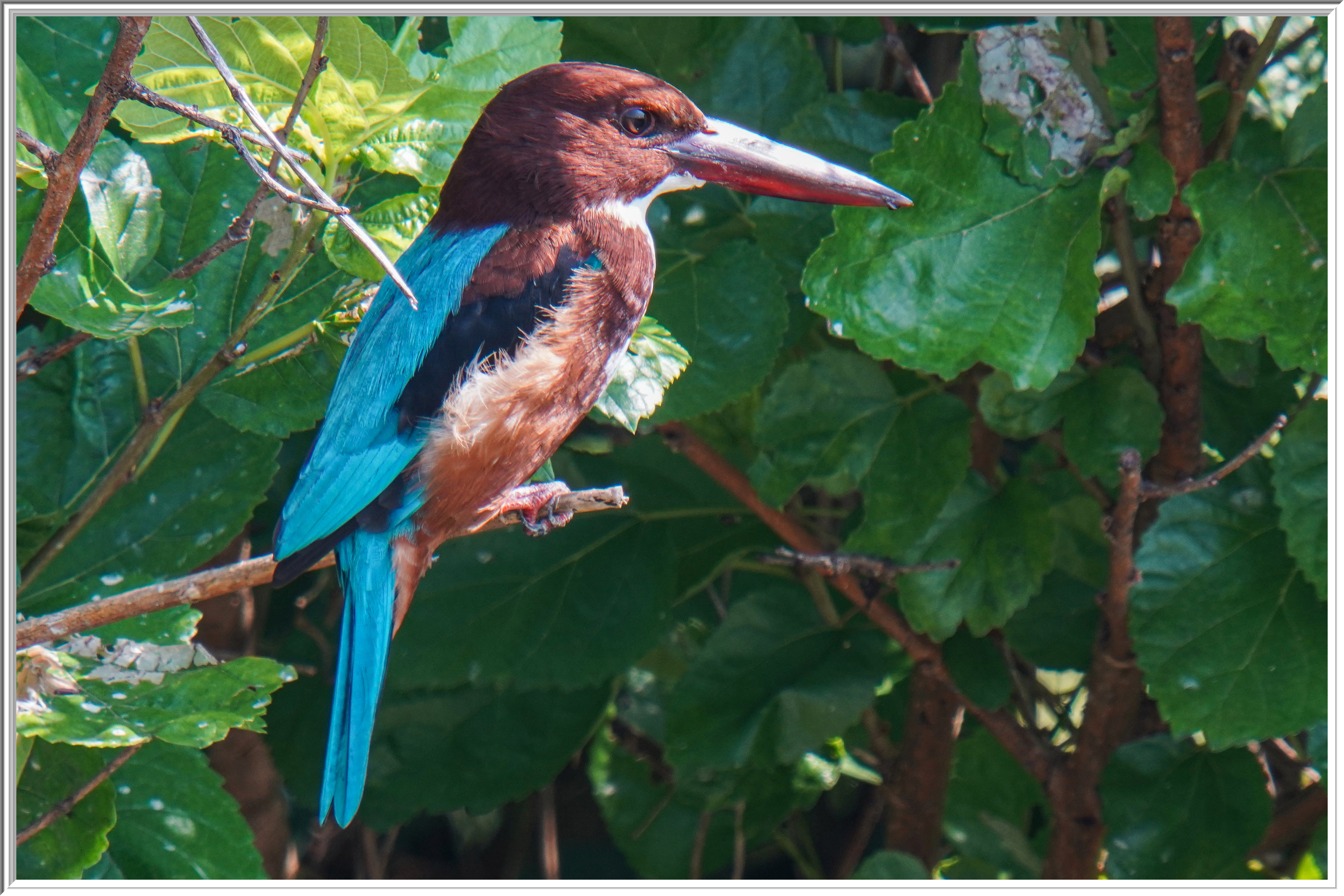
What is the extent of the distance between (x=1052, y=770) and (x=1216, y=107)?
1.09m

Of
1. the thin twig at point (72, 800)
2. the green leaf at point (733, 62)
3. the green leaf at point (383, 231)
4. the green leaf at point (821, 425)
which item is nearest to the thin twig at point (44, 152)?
the green leaf at point (383, 231)

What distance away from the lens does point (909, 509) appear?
2.03 m

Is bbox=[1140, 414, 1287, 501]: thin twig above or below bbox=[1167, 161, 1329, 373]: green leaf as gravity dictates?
below

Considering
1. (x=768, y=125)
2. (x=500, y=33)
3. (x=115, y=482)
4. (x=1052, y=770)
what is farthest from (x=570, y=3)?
(x=1052, y=770)

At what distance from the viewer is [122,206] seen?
1.68 meters

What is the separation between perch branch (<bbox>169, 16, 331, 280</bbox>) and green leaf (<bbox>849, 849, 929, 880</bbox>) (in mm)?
1284

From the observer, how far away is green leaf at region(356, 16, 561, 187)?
156 centimetres

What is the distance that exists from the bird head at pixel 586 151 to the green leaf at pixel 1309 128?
551mm

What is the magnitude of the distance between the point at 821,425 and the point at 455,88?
83 centimetres

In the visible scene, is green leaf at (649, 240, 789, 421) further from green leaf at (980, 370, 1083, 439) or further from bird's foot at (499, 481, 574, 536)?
green leaf at (980, 370, 1083, 439)

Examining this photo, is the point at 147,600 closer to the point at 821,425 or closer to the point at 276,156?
the point at 276,156

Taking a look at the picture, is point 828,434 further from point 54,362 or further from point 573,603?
point 54,362

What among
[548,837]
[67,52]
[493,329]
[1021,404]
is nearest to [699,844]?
[548,837]

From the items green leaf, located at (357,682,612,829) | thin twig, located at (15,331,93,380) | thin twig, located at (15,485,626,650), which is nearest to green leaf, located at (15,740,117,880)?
thin twig, located at (15,485,626,650)
